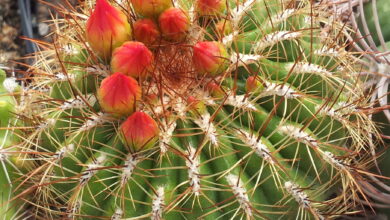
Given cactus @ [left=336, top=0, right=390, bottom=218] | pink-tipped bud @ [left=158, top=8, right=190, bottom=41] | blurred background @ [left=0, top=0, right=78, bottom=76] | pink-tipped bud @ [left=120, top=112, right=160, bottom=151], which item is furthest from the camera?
blurred background @ [left=0, top=0, right=78, bottom=76]

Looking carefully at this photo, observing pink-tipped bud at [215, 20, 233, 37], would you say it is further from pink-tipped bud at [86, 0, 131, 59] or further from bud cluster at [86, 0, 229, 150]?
pink-tipped bud at [86, 0, 131, 59]

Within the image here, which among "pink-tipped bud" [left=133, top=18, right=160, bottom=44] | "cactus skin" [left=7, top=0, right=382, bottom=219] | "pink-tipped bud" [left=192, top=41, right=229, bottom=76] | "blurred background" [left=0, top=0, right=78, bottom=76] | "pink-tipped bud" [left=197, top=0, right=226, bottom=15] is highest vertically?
"pink-tipped bud" [left=197, top=0, right=226, bottom=15]

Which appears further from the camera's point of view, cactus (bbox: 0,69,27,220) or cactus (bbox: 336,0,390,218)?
cactus (bbox: 336,0,390,218)

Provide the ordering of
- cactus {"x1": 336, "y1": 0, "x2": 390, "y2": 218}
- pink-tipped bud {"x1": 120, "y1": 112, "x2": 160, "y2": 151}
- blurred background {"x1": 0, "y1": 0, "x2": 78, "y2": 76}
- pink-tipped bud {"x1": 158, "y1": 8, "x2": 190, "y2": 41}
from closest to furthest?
pink-tipped bud {"x1": 120, "y1": 112, "x2": 160, "y2": 151}, pink-tipped bud {"x1": 158, "y1": 8, "x2": 190, "y2": 41}, cactus {"x1": 336, "y1": 0, "x2": 390, "y2": 218}, blurred background {"x1": 0, "y1": 0, "x2": 78, "y2": 76}

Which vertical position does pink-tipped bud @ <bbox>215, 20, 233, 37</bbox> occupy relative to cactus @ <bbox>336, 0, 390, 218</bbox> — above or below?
above

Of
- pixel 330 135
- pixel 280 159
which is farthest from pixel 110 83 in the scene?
pixel 330 135

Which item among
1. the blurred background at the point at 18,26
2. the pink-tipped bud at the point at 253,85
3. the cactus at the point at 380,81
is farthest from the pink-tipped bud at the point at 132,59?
the blurred background at the point at 18,26

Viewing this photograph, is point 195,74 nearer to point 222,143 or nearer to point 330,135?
point 222,143

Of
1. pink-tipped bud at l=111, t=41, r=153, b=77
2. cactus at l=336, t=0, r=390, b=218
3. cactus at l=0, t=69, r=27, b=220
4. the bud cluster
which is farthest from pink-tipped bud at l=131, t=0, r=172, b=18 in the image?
cactus at l=336, t=0, r=390, b=218
